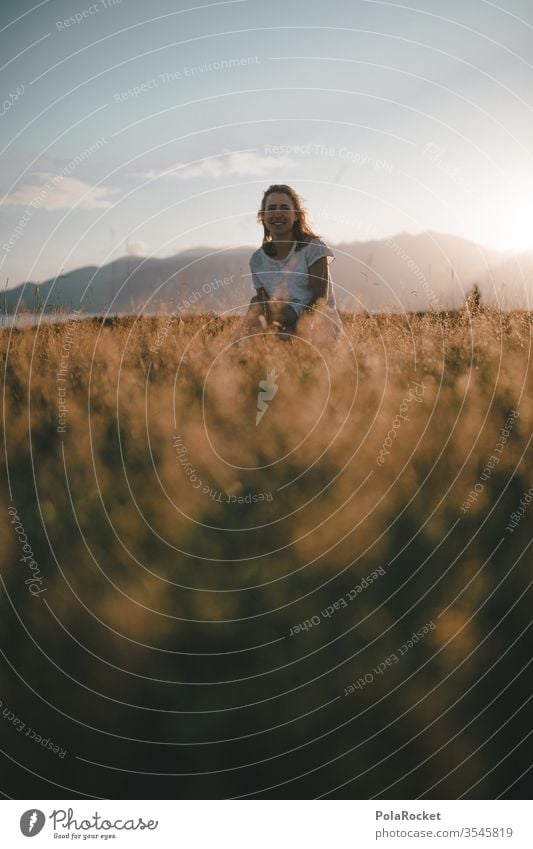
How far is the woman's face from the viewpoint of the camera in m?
5.58

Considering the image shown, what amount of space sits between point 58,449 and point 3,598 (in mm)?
968

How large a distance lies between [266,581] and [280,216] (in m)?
3.64

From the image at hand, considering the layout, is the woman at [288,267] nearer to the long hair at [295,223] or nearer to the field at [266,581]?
the long hair at [295,223]

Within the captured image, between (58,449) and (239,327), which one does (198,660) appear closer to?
(58,449)

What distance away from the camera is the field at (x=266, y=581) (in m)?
2.04

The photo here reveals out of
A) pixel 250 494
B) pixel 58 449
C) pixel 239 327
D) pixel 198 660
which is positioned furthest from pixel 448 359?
pixel 198 660

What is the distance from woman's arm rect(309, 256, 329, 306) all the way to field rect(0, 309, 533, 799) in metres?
1.70

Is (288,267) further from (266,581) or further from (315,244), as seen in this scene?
(266,581)

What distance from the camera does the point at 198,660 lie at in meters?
2.28

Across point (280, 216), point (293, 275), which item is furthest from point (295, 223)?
point (293, 275)

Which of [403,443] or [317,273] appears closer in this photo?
[403,443]

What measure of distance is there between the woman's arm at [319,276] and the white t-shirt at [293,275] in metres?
0.03

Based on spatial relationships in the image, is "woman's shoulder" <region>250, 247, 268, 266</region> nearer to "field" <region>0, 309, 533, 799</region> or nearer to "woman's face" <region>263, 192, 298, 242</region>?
"woman's face" <region>263, 192, 298, 242</region>

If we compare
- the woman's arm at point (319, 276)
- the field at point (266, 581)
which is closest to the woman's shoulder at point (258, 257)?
the woman's arm at point (319, 276)
